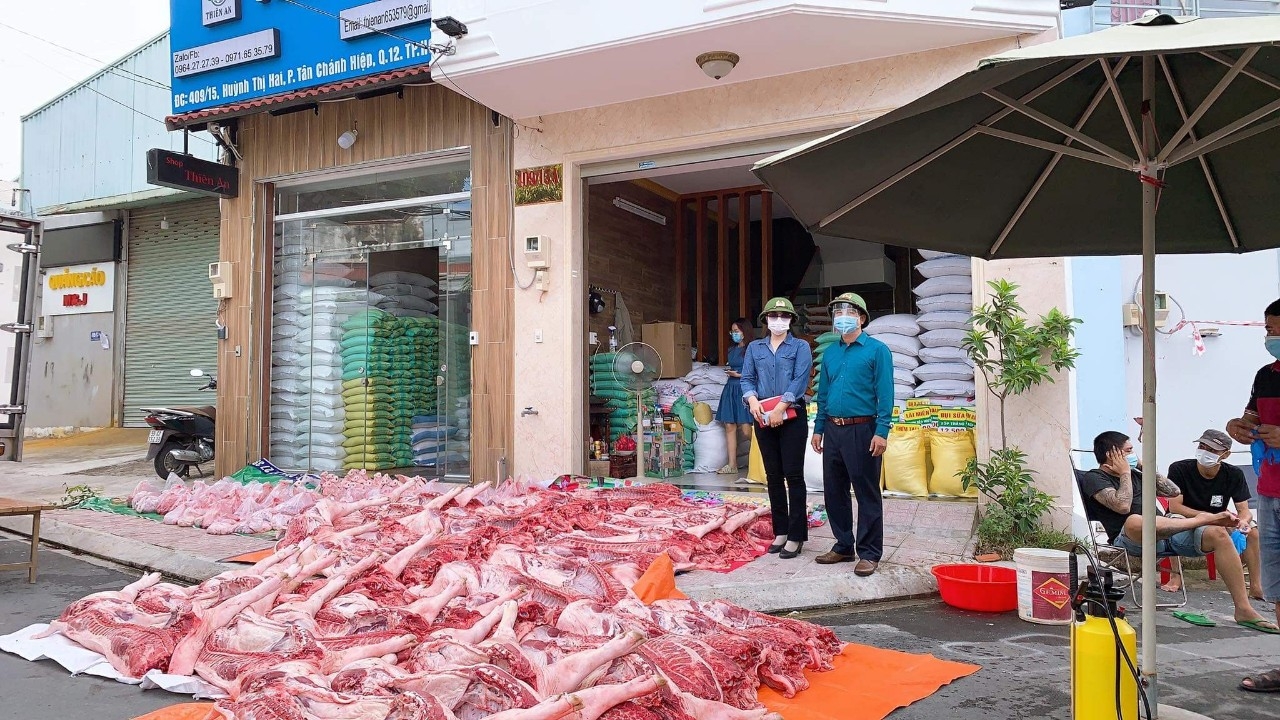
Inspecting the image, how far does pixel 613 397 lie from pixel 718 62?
4.13m

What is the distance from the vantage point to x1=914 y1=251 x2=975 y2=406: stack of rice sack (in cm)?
791

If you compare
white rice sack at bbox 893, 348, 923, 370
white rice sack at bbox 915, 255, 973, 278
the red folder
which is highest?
white rice sack at bbox 915, 255, 973, 278

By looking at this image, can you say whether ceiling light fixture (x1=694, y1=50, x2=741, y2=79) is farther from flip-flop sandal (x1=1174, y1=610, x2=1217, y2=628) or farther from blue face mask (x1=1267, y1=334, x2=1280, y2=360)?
flip-flop sandal (x1=1174, y1=610, x2=1217, y2=628)

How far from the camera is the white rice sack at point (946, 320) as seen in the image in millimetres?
7996


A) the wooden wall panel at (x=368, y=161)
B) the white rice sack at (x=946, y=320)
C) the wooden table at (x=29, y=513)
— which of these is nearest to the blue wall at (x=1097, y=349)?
the white rice sack at (x=946, y=320)

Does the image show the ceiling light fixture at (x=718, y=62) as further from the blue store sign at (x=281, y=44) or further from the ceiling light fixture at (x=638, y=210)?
the ceiling light fixture at (x=638, y=210)

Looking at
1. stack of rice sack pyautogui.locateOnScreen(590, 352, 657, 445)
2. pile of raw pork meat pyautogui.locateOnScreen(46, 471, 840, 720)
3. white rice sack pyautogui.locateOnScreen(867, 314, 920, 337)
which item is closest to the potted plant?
white rice sack pyautogui.locateOnScreen(867, 314, 920, 337)

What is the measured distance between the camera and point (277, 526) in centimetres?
765

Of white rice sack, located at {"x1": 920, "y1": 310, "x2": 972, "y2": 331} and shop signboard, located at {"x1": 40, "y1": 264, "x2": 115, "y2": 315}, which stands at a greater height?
shop signboard, located at {"x1": 40, "y1": 264, "x2": 115, "y2": 315}

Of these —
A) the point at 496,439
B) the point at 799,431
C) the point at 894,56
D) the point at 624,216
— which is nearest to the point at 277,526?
the point at 496,439

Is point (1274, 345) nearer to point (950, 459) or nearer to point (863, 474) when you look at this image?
point (863, 474)

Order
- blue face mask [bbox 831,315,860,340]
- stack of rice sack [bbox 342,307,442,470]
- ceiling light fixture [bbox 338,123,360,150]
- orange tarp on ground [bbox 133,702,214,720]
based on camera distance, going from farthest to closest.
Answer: stack of rice sack [bbox 342,307,442,470]
ceiling light fixture [bbox 338,123,360,150]
blue face mask [bbox 831,315,860,340]
orange tarp on ground [bbox 133,702,214,720]

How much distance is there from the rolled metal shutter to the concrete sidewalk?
6900mm

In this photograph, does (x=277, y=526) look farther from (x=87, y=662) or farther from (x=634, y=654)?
(x=634, y=654)
